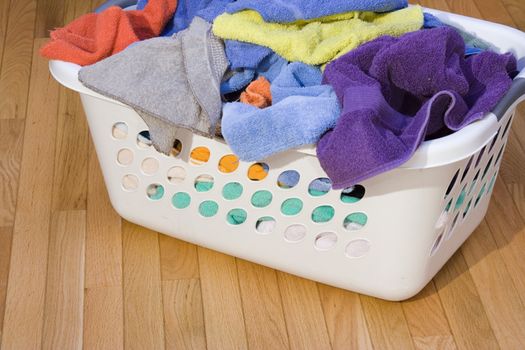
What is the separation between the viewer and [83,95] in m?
1.19

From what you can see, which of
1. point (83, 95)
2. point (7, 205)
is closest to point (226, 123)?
point (83, 95)

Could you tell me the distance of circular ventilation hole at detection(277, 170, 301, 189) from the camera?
112cm

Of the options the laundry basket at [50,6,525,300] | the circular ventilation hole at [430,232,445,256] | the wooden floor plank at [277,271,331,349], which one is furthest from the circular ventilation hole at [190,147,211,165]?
the circular ventilation hole at [430,232,445,256]

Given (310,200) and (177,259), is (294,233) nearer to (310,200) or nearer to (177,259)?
(310,200)

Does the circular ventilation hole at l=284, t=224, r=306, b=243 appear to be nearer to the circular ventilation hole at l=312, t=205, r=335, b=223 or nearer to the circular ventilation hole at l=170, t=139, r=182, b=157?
the circular ventilation hole at l=312, t=205, r=335, b=223

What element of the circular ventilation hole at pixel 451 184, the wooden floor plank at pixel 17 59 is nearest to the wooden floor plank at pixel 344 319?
the circular ventilation hole at pixel 451 184

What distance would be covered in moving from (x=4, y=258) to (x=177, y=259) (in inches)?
9.9

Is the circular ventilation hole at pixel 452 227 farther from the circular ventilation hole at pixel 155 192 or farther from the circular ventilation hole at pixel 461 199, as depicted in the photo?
the circular ventilation hole at pixel 155 192

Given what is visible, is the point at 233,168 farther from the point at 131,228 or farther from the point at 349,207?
the point at 131,228

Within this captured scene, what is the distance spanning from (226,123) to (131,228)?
35cm

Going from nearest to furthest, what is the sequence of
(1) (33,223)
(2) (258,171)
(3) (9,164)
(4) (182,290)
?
(2) (258,171) < (4) (182,290) < (1) (33,223) < (3) (9,164)

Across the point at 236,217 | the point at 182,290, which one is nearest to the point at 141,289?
the point at 182,290

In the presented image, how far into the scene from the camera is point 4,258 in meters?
1.29

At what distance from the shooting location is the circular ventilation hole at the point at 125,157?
1.23 m
